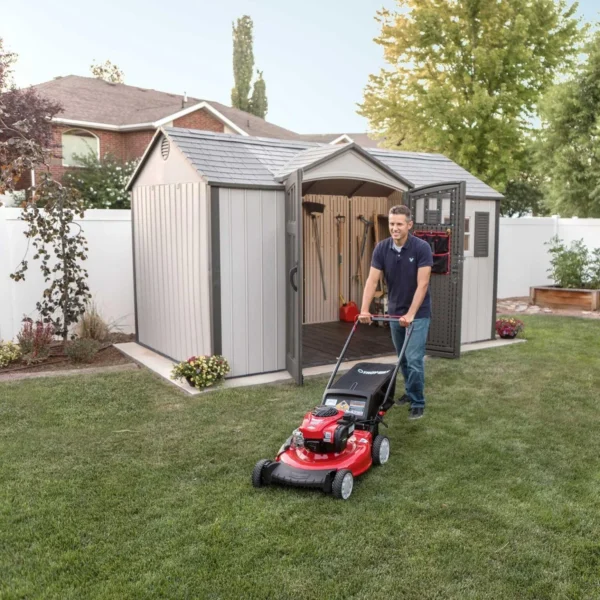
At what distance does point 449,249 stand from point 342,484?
4227mm

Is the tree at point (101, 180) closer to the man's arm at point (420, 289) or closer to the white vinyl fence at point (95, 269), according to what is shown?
the white vinyl fence at point (95, 269)

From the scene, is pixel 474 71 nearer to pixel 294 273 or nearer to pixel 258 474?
pixel 294 273

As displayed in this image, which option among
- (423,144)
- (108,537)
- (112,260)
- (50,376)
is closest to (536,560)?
(108,537)

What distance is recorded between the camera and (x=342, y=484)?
11.9 ft

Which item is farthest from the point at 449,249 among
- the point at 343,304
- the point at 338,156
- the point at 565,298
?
the point at 565,298

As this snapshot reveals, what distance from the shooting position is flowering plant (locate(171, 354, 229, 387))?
5.92 meters

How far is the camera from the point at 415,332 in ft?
16.7

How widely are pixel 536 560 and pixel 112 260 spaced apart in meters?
6.71

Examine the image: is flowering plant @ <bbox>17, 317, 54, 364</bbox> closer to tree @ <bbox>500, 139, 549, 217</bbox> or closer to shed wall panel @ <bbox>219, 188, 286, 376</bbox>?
shed wall panel @ <bbox>219, 188, 286, 376</bbox>

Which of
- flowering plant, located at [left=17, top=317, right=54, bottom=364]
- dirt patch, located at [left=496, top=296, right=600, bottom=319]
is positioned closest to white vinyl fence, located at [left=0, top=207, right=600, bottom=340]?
flowering plant, located at [left=17, top=317, right=54, bottom=364]

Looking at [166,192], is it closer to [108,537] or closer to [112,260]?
[112,260]

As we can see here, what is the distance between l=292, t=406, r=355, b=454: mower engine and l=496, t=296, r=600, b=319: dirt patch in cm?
775

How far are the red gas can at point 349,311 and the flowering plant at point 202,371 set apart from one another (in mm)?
3913

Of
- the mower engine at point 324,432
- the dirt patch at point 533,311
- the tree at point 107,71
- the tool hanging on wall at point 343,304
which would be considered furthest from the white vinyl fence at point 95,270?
the tree at point 107,71
